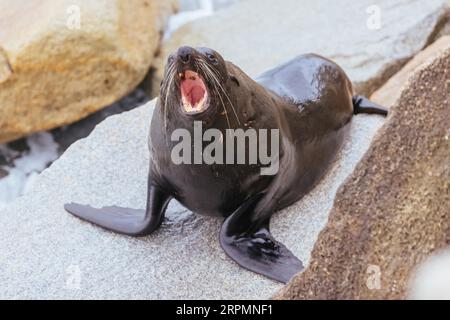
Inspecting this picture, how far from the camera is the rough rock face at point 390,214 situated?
8.89ft

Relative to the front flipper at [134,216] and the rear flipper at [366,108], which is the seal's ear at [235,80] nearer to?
the front flipper at [134,216]

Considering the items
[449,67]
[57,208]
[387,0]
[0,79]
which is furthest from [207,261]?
[387,0]

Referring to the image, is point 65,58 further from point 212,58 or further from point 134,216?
point 212,58

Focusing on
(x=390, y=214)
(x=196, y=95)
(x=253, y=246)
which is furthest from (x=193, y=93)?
(x=390, y=214)

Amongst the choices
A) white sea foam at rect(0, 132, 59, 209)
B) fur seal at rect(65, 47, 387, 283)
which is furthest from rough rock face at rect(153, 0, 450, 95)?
fur seal at rect(65, 47, 387, 283)

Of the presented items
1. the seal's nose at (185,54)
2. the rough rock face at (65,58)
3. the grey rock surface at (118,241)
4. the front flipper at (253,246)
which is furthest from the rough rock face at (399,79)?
the seal's nose at (185,54)

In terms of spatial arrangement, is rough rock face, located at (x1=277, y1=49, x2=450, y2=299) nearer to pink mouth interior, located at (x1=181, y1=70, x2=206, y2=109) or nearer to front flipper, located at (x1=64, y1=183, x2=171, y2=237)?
pink mouth interior, located at (x1=181, y1=70, x2=206, y2=109)

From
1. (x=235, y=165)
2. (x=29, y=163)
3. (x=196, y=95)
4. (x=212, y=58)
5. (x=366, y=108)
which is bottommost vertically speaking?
(x=29, y=163)

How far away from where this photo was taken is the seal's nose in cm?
342

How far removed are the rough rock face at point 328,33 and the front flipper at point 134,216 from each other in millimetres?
2367

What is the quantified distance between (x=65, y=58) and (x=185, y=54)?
2962mm

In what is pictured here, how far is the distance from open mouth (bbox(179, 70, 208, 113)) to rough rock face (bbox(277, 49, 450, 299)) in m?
0.98

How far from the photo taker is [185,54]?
3.43 m
